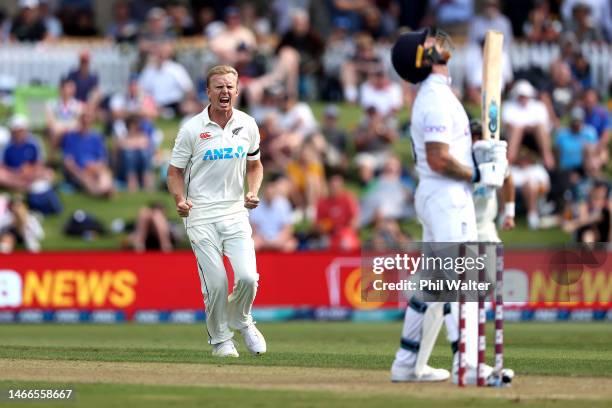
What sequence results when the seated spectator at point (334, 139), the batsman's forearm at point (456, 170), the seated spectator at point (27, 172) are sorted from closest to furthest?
the batsman's forearm at point (456, 170) → the seated spectator at point (27, 172) → the seated spectator at point (334, 139)

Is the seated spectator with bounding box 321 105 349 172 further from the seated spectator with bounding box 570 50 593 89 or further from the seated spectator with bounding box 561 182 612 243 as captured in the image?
the seated spectator with bounding box 570 50 593 89

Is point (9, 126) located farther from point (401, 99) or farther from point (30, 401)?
point (30, 401)

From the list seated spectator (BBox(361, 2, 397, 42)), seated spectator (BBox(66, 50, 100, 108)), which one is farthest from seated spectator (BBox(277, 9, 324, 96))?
seated spectator (BBox(66, 50, 100, 108))

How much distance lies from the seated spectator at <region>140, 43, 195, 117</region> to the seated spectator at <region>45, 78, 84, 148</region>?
1462 millimetres

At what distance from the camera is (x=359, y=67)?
2898 cm

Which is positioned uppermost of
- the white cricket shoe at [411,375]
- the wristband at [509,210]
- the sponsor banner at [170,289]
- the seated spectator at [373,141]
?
the wristband at [509,210]

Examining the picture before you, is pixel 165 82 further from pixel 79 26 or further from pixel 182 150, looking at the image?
pixel 182 150

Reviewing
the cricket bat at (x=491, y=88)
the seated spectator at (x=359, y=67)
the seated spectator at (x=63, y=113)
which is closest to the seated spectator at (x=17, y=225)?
the seated spectator at (x=63, y=113)

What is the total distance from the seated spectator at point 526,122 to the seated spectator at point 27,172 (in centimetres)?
803

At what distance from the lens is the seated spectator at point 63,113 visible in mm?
26844

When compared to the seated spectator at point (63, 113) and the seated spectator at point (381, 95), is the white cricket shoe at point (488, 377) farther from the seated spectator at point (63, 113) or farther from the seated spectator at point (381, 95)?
the seated spectator at point (381, 95)

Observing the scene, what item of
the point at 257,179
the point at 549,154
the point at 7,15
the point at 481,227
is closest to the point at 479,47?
the point at 549,154

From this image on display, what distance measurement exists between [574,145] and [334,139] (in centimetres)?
428

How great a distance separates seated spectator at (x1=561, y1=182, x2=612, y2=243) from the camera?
2341cm
